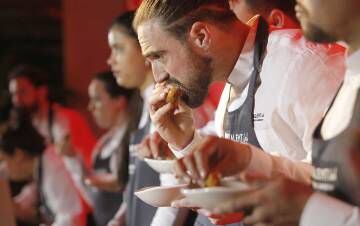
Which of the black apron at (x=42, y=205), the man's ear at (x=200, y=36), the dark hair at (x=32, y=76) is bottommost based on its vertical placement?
the black apron at (x=42, y=205)

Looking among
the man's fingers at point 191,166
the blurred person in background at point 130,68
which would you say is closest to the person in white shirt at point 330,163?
the man's fingers at point 191,166

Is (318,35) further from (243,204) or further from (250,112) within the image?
(250,112)

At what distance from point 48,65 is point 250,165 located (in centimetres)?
635

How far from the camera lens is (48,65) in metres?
7.82

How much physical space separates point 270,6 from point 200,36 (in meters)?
0.50

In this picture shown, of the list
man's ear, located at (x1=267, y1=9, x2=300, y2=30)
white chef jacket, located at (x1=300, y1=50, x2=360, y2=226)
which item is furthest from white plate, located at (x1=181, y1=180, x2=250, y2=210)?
man's ear, located at (x1=267, y1=9, x2=300, y2=30)

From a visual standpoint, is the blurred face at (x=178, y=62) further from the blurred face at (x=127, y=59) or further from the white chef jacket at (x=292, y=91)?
the blurred face at (x=127, y=59)

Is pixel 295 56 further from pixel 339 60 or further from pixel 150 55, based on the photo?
pixel 150 55

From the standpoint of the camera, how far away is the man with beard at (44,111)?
510 cm

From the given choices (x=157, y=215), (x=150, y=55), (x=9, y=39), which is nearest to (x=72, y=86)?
(x=9, y=39)

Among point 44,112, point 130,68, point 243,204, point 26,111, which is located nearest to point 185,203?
point 243,204

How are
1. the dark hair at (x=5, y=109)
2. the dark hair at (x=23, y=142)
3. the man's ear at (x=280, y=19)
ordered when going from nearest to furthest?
the man's ear at (x=280, y=19) < the dark hair at (x=23, y=142) < the dark hair at (x=5, y=109)

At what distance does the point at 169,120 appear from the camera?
2156mm

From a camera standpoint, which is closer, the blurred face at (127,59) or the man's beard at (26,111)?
the blurred face at (127,59)
